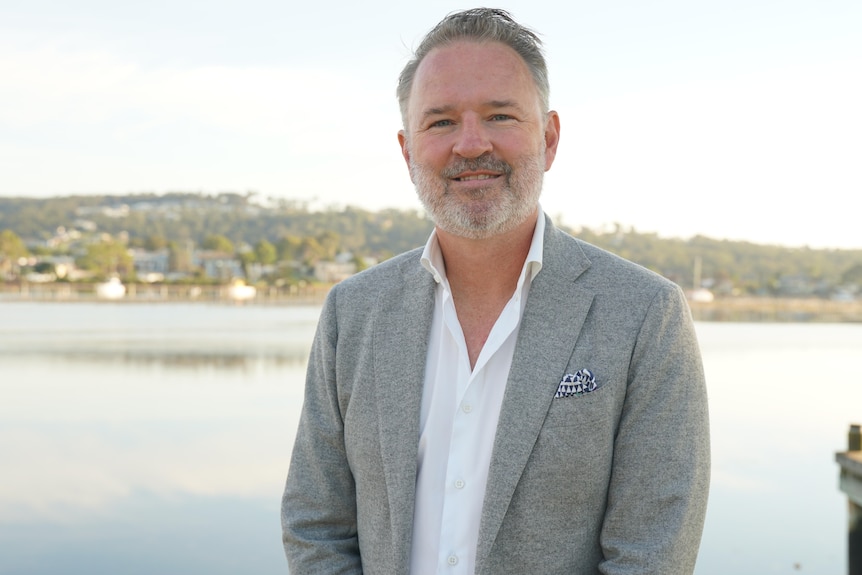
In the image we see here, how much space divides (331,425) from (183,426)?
13.4 m

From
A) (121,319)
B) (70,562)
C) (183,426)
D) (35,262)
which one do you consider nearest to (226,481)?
(70,562)

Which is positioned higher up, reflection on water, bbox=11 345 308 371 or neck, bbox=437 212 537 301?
neck, bbox=437 212 537 301

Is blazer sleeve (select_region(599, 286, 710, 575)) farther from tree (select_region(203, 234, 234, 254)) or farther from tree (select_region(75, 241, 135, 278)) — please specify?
tree (select_region(203, 234, 234, 254))

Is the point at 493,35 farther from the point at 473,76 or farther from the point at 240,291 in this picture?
the point at 240,291

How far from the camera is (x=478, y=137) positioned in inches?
65.9

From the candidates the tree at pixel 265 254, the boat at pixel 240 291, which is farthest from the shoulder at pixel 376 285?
the tree at pixel 265 254

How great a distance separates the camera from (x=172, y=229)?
4515 inches

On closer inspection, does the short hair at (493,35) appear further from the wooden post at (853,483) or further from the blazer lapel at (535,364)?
the wooden post at (853,483)

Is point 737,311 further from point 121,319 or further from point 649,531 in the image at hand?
point 649,531

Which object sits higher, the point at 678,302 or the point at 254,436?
the point at 678,302

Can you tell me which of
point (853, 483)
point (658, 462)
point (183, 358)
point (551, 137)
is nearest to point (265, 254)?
point (183, 358)

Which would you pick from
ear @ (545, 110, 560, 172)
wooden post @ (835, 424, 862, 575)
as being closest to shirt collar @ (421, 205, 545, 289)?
ear @ (545, 110, 560, 172)

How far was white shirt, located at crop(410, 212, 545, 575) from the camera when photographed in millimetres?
1644

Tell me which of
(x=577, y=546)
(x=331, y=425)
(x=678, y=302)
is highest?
(x=678, y=302)
